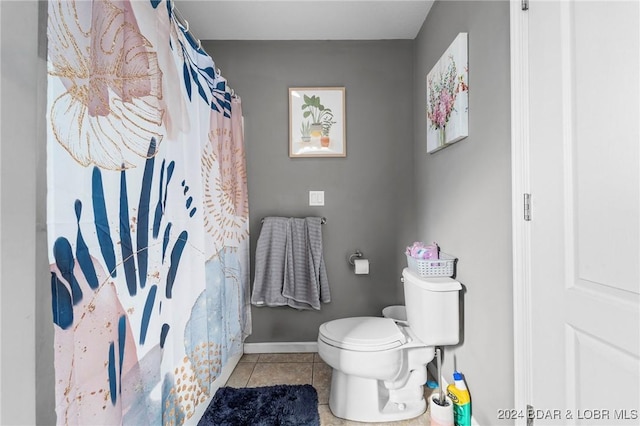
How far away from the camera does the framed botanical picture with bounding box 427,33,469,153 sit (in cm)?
143

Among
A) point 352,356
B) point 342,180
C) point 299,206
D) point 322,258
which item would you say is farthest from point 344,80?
point 352,356

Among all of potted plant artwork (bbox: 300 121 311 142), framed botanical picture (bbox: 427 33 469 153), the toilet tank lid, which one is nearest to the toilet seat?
the toilet tank lid

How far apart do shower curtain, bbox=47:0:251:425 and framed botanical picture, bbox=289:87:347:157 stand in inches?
30.9

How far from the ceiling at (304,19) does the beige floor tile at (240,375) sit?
233 centimetres

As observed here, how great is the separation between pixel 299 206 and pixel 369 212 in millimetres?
527

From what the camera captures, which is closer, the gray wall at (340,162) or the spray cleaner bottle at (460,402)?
the spray cleaner bottle at (460,402)

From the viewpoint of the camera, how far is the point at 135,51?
965mm

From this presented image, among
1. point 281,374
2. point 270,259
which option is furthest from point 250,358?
point 270,259

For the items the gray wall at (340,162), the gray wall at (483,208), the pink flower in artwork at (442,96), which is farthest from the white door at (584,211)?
the gray wall at (340,162)

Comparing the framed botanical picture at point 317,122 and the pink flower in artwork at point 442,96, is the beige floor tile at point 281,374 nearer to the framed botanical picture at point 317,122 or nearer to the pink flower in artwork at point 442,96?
the framed botanical picture at point 317,122

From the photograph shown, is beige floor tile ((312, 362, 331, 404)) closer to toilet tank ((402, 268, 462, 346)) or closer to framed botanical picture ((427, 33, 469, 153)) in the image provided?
toilet tank ((402, 268, 462, 346))

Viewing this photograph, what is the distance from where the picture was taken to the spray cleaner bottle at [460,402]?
1.40 m

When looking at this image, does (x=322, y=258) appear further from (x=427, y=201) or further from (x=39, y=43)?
(x=39, y=43)

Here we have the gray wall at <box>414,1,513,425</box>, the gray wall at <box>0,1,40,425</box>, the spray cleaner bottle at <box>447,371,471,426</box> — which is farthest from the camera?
the spray cleaner bottle at <box>447,371,471,426</box>
